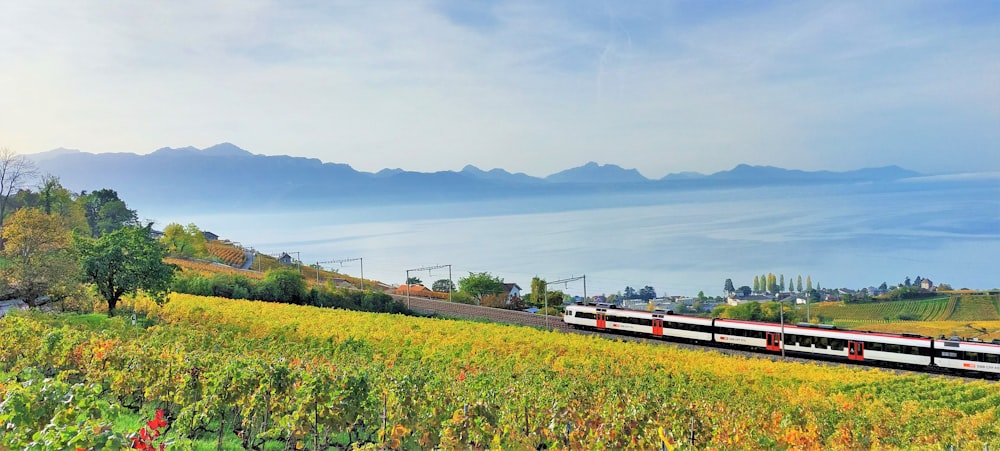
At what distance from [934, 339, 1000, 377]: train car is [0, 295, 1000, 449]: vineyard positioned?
29.4ft

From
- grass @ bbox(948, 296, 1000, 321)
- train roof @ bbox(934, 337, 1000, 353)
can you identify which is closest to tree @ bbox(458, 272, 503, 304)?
train roof @ bbox(934, 337, 1000, 353)

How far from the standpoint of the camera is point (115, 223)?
7838cm

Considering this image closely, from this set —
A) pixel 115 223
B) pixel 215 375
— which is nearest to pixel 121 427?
pixel 215 375

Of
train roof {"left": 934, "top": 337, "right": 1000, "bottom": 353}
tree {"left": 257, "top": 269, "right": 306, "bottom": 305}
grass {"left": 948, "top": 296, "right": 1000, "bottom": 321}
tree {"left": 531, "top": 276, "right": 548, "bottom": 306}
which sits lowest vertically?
grass {"left": 948, "top": 296, "right": 1000, "bottom": 321}

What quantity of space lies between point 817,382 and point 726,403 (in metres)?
9.24

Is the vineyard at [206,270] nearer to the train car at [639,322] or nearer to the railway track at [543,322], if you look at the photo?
the railway track at [543,322]

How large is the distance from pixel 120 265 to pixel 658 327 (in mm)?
27945

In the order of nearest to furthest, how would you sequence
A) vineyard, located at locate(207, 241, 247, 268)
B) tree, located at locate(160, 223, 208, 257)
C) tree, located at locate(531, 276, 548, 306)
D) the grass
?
tree, located at locate(531, 276, 548, 306) < tree, located at locate(160, 223, 208, 257) < the grass < vineyard, located at locate(207, 241, 247, 268)

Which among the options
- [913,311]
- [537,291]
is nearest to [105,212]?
[537,291]

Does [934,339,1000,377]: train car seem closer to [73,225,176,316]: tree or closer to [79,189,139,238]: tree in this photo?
[73,225,176,316]: tree

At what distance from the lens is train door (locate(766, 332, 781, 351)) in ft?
114

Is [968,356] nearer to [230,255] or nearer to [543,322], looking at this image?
[543,322]

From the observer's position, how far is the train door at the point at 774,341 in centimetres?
3481

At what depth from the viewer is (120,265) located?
2603cm
